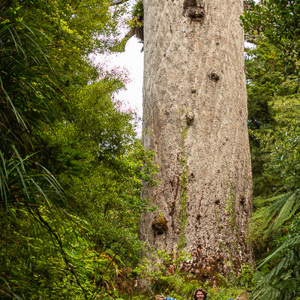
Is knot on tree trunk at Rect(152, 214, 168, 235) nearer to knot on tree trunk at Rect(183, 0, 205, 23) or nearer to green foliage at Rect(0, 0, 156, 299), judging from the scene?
green foliage at Rect(0, 0, 156, 299)

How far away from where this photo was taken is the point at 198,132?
5.64m

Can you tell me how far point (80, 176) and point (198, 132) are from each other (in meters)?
2.80

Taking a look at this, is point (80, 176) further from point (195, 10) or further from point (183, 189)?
point (195, 10)

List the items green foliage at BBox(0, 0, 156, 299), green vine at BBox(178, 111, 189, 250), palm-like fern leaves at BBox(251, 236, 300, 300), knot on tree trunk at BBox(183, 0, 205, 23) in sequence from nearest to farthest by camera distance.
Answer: green foliage at BBox(0, 0, 156, 299), palm-like fern leaves at BBox(251, 236, 300, 300), green vine at BBox(178, 111, 189, 250), knot on tree trunk at BBox(183, 0, 205, 23)

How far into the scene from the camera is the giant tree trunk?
5.24 metres

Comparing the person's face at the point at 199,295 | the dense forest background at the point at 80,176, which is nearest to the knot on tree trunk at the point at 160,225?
the dense forest background at the point at 80,176

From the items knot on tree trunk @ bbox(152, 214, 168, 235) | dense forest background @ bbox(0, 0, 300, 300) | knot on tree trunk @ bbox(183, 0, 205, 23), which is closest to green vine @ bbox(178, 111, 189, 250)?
knot on tree trunk @ bbox(152, 214, 168, 235)

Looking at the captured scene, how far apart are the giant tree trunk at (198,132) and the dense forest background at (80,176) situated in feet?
1.03

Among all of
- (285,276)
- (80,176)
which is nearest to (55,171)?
(80,176)

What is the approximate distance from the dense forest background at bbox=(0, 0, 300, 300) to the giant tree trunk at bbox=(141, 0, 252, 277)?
31 centimetres

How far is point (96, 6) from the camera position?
8.00 m

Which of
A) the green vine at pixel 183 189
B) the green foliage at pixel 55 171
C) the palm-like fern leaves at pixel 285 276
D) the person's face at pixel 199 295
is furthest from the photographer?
the green vine at pixel 183 189

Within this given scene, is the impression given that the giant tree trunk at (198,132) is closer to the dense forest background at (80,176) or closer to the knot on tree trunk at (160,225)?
the knot on tree trunk at (160,225)

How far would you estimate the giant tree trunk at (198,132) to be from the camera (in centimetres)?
524
